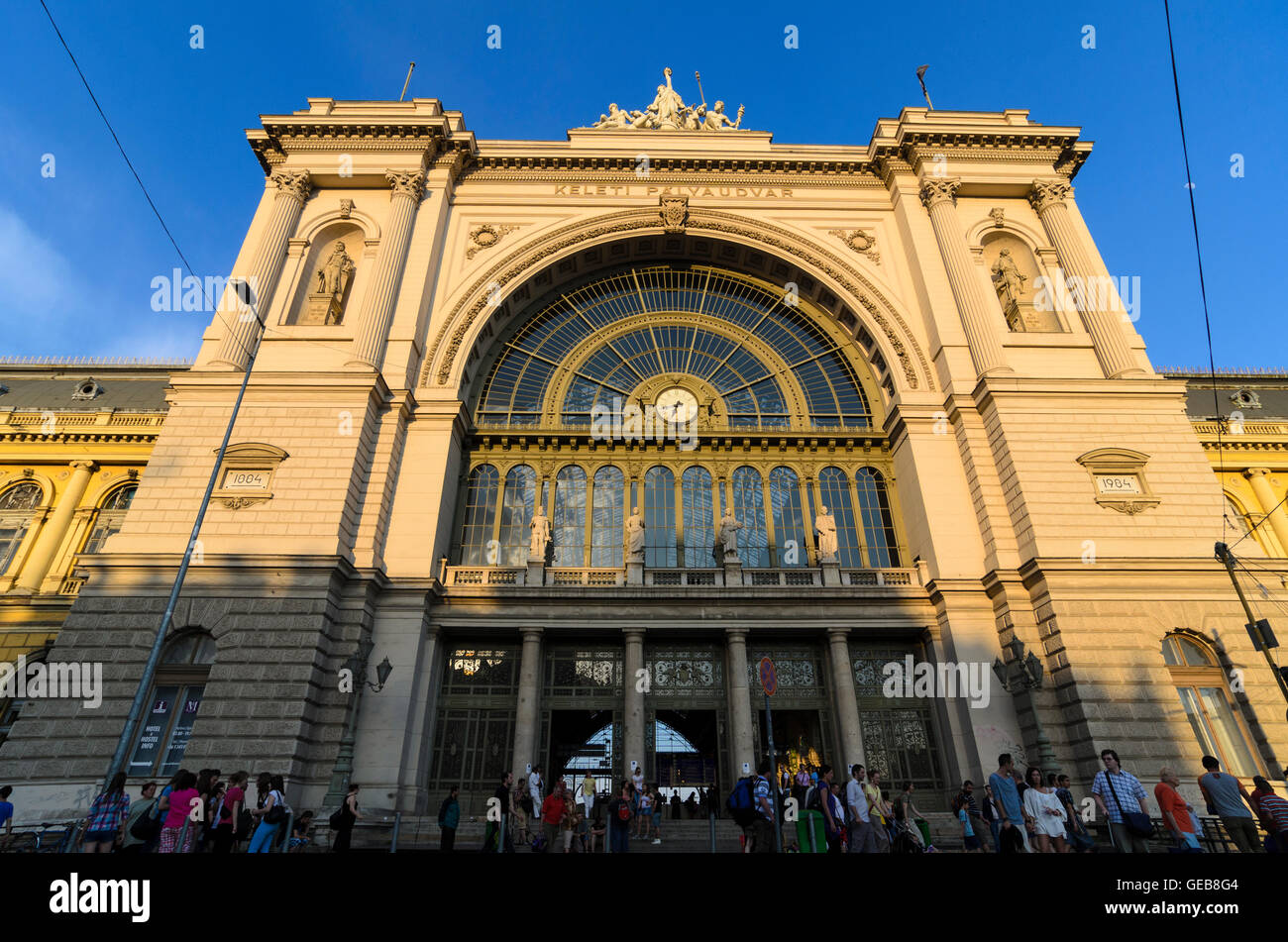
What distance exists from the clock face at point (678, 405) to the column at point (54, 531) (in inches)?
1078

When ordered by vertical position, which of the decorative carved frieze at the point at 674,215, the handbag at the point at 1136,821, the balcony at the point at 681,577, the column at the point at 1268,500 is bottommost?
the handbag at the point at 1136,821

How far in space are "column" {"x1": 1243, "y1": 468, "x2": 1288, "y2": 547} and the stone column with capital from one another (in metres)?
28.9

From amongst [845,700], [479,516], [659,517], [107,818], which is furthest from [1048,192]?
[107,818]

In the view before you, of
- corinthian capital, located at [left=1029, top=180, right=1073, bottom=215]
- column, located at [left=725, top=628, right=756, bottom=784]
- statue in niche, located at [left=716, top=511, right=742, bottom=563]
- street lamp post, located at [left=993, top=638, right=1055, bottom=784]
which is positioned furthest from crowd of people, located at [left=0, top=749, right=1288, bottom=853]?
corinthian capital, located at [left=1029, top=180, right=1073, bottom=215]

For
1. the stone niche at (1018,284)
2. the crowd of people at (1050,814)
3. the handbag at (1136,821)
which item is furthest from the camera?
the stone niche at (1018,284)

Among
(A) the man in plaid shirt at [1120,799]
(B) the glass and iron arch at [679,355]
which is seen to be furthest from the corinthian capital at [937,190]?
(A) the man in plaid shirt at [1120,799]

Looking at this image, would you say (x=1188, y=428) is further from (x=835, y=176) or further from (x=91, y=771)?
(x=91, y=771)

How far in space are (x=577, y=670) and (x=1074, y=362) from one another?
862 inches

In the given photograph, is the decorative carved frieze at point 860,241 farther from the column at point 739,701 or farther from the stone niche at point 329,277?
the stone niche at point 329,277

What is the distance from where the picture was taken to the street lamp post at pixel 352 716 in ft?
57.1

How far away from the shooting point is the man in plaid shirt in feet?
37.0

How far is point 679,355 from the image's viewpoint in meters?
29.7

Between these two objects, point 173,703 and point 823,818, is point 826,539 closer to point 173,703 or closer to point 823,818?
point 823,818
